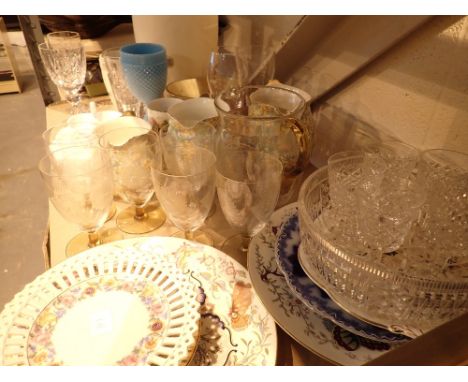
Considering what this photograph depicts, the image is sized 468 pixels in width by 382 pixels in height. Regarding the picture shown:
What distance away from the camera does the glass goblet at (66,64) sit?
0.74 meters

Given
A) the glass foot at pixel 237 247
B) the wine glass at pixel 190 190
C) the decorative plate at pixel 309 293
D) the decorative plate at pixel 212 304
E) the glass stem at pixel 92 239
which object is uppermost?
the wine glass at pixel 190 190

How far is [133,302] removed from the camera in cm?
38

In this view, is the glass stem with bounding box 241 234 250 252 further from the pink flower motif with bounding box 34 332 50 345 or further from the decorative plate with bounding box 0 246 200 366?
the pink flower motif with bounding box 34 332 50 345

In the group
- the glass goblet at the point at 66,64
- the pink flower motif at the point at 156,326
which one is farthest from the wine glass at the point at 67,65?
the pink flower motif at the point at 156,326

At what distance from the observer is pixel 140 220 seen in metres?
0.53

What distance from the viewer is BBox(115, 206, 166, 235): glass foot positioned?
517 mm

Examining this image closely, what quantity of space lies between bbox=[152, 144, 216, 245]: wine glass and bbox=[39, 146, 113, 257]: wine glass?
67mm

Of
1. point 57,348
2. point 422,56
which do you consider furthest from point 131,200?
point 422,56

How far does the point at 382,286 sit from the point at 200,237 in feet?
0.88

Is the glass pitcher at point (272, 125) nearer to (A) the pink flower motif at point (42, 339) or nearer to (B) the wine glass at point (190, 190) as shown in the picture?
(B) the wine glass at point (190, 190)

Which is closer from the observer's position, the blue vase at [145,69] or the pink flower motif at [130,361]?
the pink flower motif at [130,361]

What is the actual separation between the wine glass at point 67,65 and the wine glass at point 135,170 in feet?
1.03

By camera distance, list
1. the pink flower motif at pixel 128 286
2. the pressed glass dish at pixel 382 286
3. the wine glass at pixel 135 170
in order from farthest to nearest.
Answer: the wine glass at pixel 135 170 < the pink flower motif at pixel 128 286 < the pressed glass dish at pixel 382 286

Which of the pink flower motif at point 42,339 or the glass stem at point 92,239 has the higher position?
the pink flower motif at point 42,339
